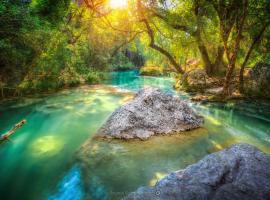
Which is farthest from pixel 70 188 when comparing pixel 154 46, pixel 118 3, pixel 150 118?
pixel 118 3

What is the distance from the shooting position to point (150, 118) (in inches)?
284

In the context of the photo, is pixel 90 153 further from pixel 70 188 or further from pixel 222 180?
pixel 222 180

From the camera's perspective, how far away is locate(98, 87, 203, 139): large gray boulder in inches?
269

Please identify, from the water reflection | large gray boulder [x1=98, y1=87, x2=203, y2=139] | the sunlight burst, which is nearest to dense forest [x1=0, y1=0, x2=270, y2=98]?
the sunlight burst

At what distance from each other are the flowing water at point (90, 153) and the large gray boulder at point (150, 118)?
355mm

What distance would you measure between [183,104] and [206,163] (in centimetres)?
440

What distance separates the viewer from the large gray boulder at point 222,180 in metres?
2.95

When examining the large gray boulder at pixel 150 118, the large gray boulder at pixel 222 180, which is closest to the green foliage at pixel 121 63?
the large gray boulder at pixel 150 118

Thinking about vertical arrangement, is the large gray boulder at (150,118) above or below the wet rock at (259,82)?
below

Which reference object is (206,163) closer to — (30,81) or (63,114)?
(63,114)

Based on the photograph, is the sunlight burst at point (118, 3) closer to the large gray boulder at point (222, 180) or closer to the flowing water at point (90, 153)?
the flowing water at point (90, 153)

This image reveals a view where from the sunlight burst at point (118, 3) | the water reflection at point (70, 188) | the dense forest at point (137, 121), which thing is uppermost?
the sunlight burst at point (118, 3)

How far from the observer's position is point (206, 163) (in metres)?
3.70

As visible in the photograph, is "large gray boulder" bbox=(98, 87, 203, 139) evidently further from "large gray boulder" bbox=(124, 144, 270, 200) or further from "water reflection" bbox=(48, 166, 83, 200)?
"large gray boulder" bbox=(124, 144, 270, 200)
